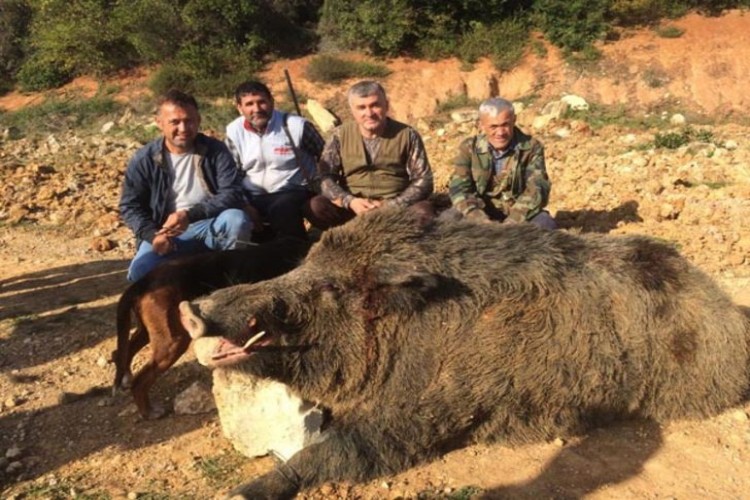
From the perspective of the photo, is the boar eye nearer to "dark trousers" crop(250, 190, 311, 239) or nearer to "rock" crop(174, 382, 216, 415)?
"rock" crop(174, 382, 216, 415)

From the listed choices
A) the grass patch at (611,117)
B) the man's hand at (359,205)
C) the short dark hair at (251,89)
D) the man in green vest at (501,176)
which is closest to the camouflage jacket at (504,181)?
the man in green vest at (501,176)

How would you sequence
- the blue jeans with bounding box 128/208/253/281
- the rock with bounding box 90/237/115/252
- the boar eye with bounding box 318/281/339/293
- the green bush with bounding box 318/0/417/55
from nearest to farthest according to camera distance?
the boar eye with bounding box 318/281/339/293 → the blue jeans with bounding box 128/208/253/281 → the rock with bounding box 90/237/115/252 → the green bush with bounding box 318/0/417/55

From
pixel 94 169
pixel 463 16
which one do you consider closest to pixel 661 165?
pixel 94 169

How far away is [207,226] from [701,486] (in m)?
3.65

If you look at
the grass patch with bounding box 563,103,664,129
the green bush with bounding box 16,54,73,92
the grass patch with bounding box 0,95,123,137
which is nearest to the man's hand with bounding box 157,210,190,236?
the grass patch with bounding box 563,103,664,129

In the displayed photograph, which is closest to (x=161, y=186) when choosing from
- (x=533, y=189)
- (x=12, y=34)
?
(x=533, y=189)

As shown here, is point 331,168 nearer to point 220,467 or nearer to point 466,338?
point 466,338

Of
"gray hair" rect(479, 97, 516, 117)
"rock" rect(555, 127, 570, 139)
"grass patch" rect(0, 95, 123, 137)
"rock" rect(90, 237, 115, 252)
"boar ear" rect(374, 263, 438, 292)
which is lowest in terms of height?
"grass patch" rect(0, 95, 123, 137)

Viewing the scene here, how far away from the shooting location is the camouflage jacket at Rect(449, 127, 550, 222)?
5414mm

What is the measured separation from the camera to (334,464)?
322 cm

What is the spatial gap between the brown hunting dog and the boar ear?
1.18 m

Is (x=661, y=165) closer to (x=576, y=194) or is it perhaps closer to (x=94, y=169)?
(x=576, y=194)

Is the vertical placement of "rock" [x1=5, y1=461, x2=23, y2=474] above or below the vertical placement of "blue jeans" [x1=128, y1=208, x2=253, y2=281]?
below

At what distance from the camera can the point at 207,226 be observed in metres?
4.82
